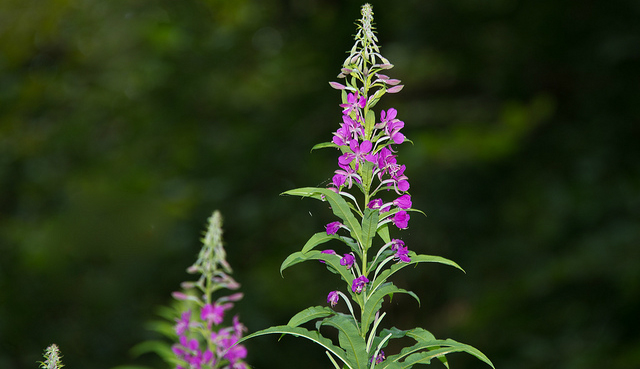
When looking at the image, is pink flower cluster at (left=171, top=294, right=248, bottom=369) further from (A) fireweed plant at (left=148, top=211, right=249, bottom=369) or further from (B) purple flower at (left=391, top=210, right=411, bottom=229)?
(B) purple flower at (left=391, top=210, right=411, bottom=229)

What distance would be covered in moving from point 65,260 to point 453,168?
4.04 m

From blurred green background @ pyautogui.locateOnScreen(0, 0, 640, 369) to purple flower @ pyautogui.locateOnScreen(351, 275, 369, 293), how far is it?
189 inches

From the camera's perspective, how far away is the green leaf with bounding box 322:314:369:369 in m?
1.23

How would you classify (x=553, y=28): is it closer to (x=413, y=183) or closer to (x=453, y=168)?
(x=453, y=168)

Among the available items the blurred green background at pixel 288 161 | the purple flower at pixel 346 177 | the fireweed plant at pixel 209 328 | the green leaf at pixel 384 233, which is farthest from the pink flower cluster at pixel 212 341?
the blurred green background at pixel 288 161

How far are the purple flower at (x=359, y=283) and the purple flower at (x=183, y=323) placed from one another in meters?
0.90

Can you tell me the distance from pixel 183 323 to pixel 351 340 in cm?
96

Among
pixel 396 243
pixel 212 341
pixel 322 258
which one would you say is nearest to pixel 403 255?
pixel 396 243

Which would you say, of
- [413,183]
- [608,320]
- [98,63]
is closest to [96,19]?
[98,63]

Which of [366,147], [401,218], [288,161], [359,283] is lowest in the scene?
[359,283]

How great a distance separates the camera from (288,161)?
650cm

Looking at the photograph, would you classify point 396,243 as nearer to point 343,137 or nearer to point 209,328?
point 343,137

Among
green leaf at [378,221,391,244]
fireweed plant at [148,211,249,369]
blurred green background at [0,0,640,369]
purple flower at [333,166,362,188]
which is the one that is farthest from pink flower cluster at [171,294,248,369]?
blurred green background at [0,0,640,369]

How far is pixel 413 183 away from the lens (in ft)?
22.9
